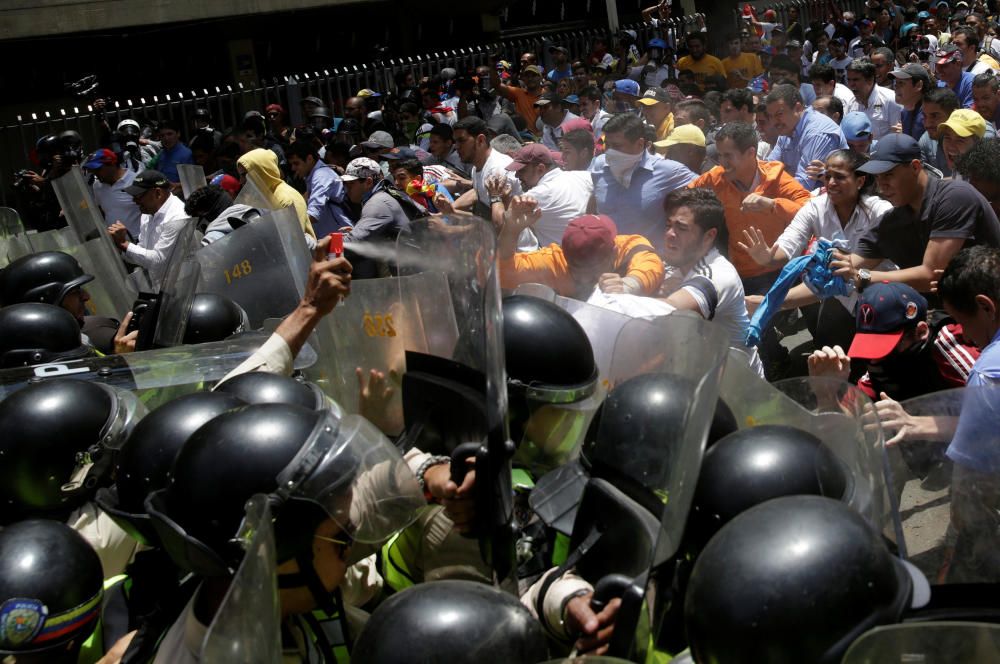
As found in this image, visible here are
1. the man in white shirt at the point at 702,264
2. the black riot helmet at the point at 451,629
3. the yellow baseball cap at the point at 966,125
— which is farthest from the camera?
the yellow baseball cap at the point at 966,125

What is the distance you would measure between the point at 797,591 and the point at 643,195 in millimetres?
4895

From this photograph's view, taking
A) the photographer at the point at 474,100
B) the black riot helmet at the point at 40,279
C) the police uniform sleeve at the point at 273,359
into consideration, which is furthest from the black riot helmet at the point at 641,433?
the photographer at the point at 474,100

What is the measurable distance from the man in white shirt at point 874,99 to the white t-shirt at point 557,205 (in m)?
3.92

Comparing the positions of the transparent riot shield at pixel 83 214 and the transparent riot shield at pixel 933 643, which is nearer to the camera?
the transparent riot shield at pixel 933 643

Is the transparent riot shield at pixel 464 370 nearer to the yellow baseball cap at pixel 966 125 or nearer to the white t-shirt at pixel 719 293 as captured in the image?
the white t-shirt at pixel 719 293

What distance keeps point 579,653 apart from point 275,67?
60.2 feet

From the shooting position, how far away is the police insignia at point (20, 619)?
249 centimetres

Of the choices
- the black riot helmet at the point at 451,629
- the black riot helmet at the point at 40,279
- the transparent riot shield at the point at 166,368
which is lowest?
the black riot helmet at the point at 40,279

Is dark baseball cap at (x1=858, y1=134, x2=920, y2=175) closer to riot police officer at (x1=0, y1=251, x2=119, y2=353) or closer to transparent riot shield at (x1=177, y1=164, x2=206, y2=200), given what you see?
riot police officer at (x1=0, y1=251, x2=119, y2=353)

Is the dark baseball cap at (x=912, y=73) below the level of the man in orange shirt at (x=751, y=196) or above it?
above

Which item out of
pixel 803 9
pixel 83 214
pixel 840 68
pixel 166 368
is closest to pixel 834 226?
pixel 166 368

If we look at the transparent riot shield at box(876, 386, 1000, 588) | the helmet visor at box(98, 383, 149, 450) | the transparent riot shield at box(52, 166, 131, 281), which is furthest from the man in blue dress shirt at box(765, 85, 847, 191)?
the helmet visor at box(98, 383, 149, 450)

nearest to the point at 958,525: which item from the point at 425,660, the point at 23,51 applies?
the point at 425,660

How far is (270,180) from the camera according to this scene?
7145 mm
